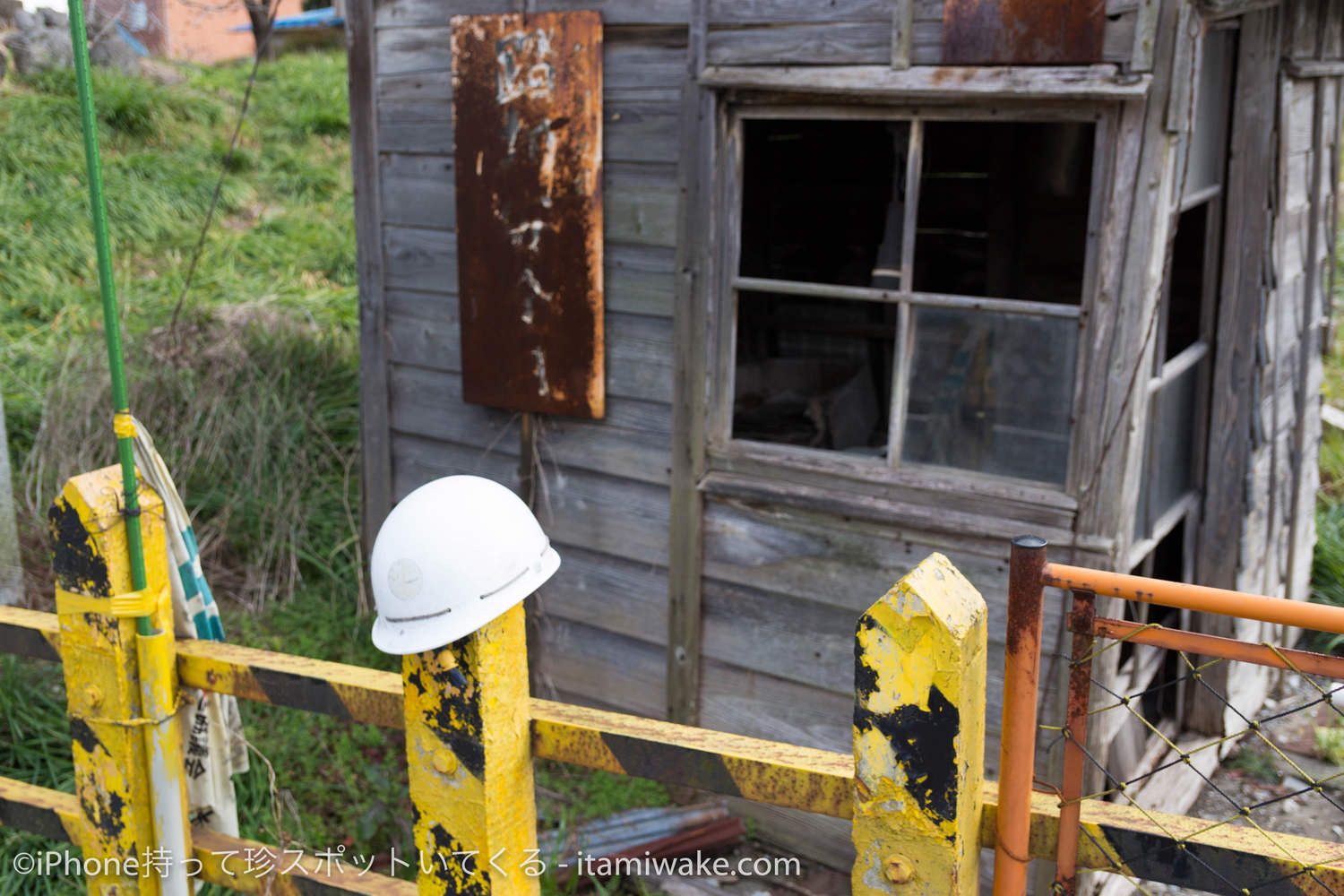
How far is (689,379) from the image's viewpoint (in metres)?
3.79

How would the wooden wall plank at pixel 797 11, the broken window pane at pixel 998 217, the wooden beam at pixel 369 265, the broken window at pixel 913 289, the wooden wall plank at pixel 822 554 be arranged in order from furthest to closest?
the broken window pane at pixel 998 217, the wooden beam at pixel 369 265, the wooden wall plank at pixel 822 554, the broken window at pixel 913 289, the wooden wall plank at pixel 797 11

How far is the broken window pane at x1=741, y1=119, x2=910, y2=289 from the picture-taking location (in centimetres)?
631

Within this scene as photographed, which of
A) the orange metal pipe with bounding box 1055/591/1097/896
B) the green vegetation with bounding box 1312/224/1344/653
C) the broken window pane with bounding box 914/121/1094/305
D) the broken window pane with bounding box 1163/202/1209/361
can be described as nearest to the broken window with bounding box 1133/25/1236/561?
the broken window pane with bounding box 1163/202/1209/361

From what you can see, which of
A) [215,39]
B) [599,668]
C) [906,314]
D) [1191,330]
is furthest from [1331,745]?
[215,39]

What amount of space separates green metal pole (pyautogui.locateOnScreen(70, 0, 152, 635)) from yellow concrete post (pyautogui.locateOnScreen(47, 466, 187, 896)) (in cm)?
2

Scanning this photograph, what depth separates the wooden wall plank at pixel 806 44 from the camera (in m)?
3.23

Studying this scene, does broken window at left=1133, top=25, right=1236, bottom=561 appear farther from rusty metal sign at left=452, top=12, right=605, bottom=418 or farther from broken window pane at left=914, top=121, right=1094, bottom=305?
rusty metal sign at left=452, top=12, right=605, bottom=418

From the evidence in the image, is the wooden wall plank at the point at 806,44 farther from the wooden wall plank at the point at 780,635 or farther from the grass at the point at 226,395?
the grass at the point at 226,395

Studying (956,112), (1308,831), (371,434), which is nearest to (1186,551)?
(1308,831)

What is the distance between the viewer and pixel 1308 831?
4.17 m

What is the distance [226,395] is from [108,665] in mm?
3787

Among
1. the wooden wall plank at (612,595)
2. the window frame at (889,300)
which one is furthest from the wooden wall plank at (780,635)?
the window frame at (889,300)

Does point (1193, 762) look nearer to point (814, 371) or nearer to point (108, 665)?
point (814, 371)

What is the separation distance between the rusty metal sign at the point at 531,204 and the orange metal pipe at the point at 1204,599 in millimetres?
2582
